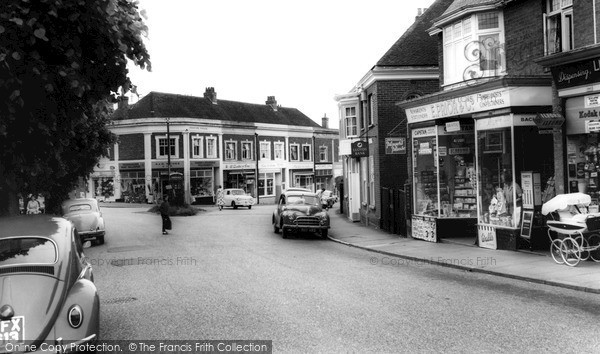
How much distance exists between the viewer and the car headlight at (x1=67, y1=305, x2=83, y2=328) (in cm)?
591

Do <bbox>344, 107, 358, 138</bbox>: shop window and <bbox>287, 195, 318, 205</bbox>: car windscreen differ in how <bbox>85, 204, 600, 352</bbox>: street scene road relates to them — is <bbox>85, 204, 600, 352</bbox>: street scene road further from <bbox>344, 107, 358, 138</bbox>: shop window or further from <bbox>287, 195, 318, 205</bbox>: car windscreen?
<bbox>344, 107, 358, 138</bbox>: shop window

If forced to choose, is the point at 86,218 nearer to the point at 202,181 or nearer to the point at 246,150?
the point at 202,181

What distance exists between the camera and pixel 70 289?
629 cm

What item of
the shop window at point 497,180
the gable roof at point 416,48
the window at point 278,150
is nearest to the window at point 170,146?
the window at point 278,150

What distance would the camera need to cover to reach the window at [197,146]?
55438 millimetres

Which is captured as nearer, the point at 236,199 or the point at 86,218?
the point at 86,218

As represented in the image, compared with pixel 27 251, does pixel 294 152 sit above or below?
above

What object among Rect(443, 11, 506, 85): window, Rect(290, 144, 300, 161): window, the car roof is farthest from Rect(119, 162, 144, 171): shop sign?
the car roof

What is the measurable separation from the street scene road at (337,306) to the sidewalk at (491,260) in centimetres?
36

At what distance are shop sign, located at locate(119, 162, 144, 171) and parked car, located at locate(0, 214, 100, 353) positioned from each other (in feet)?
161

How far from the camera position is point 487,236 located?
16141 millimetres

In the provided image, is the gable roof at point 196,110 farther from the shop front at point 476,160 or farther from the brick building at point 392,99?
the shop front at point 476,160

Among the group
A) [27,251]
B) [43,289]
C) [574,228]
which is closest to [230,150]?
[574,228]

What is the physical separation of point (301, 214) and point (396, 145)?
4562mm
